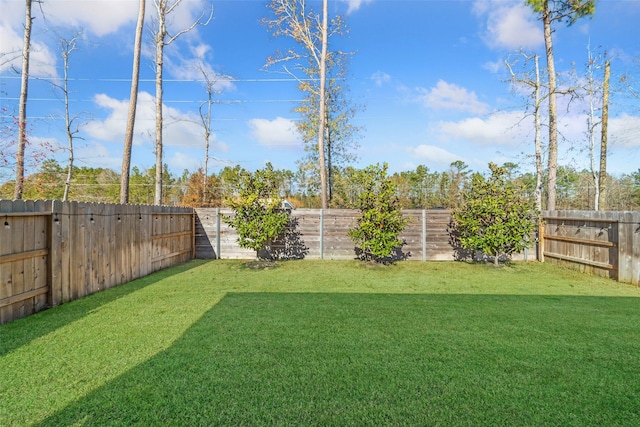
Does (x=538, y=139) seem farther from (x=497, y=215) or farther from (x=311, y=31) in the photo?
(x=311, y=31)

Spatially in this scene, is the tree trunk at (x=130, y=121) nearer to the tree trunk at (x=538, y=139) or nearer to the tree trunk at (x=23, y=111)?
the tree trunk at (x=23, y=111)

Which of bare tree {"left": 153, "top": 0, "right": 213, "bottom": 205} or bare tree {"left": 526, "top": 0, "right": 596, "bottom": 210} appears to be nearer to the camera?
bare tree {"left": 526, "top": 0, "right": 596, "bottom": 210}

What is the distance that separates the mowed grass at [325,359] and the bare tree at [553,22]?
14.2 feet

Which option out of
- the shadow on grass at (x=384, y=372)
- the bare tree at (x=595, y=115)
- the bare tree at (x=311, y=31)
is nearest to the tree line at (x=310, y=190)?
the bare tree at (x=595, y=115)

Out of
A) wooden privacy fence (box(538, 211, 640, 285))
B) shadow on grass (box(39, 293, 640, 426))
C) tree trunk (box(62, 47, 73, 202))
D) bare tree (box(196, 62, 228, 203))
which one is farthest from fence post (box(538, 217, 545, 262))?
tree trunk (box(62, 47, 73, 202))

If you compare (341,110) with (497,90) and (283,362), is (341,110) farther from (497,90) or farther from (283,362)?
(283,362)

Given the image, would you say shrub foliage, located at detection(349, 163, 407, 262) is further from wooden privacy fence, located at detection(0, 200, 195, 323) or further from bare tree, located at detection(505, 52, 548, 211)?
bare tree, located at detection(505, 52, 548, 211)

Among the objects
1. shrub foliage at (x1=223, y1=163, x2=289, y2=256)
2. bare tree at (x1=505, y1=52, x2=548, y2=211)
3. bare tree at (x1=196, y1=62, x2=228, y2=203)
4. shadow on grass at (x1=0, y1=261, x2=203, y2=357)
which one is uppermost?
bare tree at (x1=196, y1=62, x2=228, y2=203)

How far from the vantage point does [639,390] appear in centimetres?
194

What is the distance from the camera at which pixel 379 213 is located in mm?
6395

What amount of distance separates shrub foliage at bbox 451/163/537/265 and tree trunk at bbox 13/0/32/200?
964 cm

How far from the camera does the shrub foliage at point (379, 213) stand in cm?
639

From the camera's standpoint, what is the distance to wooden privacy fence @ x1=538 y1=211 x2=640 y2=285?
16.1ft

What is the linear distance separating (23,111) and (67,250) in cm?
540
